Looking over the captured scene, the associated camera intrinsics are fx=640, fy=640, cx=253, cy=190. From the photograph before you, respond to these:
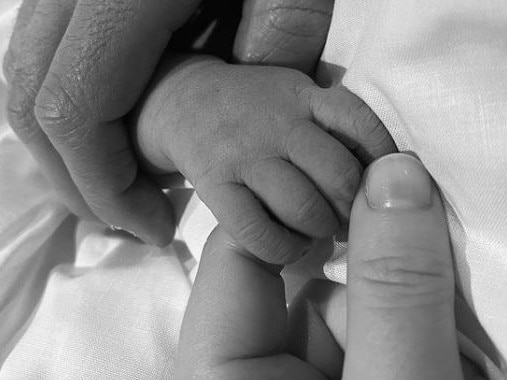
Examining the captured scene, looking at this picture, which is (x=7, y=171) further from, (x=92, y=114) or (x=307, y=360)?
(x=307, y=360)

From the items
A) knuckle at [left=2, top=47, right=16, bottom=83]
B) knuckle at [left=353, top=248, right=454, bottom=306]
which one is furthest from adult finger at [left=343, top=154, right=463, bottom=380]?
knuckle at [left=2, top=47, right=16, bottom=83]

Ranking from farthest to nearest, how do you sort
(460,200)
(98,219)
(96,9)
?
1. (98,219)
2. (96,9)
3. (460,200)

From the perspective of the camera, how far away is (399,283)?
47 centimetres

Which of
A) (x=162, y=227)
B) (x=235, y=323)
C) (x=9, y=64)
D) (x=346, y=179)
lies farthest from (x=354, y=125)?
(x=9, y=64)

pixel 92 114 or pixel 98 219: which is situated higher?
pixel 92 114

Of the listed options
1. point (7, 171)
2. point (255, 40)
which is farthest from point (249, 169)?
point (7, 171)

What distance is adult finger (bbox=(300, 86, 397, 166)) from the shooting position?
52cm

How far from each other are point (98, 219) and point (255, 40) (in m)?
0.32

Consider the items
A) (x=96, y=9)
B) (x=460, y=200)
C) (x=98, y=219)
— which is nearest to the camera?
(x=460, y=200)

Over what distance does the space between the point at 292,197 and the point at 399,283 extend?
0.34ft

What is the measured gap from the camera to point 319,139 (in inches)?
19.9

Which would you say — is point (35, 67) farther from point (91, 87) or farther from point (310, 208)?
point (310, 208)

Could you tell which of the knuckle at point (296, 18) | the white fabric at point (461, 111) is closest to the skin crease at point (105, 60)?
the knuckle at point (296, 18)

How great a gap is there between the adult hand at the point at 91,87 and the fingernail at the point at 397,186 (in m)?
0.26
